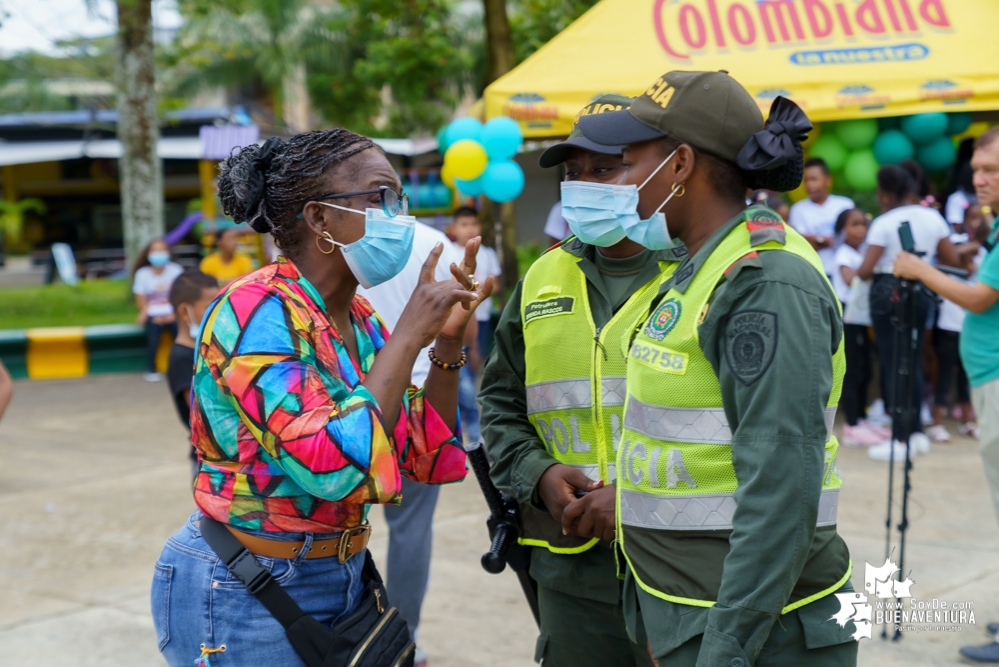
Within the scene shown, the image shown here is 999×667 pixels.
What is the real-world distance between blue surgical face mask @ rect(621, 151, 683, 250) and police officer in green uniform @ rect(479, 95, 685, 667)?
0.83 feet

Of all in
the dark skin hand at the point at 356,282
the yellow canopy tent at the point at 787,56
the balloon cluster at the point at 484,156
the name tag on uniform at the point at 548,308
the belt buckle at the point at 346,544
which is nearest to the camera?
the dark skin hand at the point at 356,282

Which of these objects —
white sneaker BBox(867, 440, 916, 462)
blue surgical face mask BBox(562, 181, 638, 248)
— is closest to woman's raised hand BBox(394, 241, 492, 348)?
blue surgical face mask BBox(562, 181, 638, 248)

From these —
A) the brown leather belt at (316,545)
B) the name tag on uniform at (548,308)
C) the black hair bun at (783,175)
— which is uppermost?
the black hair bun at (783,175)

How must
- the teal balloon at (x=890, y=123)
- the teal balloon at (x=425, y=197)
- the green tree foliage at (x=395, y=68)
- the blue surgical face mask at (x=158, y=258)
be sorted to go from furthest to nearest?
the green tree foliage at (x=395, y=68)
the teal balloon at (x=425, y=197)
the blue surgical face mask at (x=158, y=258)
the teal balloon at (x=890, y=123)

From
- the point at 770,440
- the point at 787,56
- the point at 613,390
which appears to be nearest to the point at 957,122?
the point at 787,56

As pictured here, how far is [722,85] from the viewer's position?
6.48 feet

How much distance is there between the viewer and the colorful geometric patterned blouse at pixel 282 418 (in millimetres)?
1962

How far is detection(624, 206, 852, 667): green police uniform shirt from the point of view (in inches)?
68.5

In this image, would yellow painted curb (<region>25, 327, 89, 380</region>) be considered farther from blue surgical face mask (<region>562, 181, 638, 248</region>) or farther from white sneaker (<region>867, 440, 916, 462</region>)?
blue surgical face mask (<region>562, 181, 638, 248</region>)

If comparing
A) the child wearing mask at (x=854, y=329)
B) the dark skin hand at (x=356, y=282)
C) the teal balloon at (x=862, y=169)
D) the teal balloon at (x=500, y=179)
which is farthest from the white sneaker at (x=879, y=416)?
the dark skin hand at (x=356, y=282)

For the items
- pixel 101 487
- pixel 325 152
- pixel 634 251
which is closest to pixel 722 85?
pixel 634 251

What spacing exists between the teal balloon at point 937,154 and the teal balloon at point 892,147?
202 millimetres

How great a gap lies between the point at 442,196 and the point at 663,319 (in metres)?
12.3

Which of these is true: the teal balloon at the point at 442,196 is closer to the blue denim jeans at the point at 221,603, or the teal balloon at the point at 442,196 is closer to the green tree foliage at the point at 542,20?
the green tree foliage at the point at 542,20
